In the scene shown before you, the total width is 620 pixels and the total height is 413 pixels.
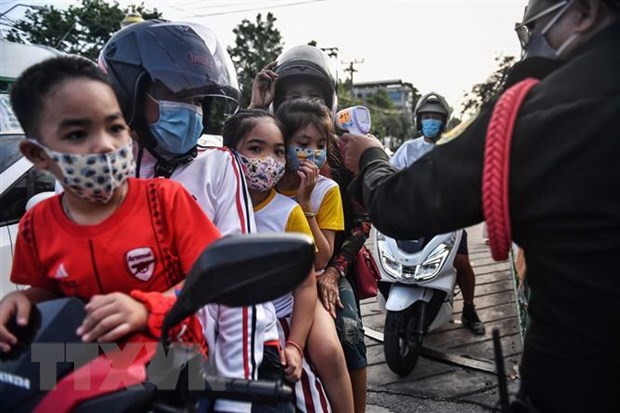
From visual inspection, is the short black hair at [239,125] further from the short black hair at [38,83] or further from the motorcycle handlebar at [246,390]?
the motorcycle handlebar at [246,390]

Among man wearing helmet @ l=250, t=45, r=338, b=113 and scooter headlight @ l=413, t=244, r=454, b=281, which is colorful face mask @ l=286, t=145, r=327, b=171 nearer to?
man wearing helmet @ l=250, t=45, r=338, b=113

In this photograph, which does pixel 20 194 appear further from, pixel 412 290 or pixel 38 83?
pixel 412 290

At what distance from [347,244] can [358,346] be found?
0.47 metres

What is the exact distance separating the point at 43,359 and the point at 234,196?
2.40ft

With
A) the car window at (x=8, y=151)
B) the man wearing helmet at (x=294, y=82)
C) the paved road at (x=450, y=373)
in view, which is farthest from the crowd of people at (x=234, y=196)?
the car window at (x=8, y=151)

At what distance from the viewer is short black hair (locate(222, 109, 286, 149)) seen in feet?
6.20

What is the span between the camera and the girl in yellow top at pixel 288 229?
5.66 feet

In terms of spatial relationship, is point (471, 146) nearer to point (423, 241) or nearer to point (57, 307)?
point (57, 307)

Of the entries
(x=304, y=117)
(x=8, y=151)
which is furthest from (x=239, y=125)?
(x=8, y=151)

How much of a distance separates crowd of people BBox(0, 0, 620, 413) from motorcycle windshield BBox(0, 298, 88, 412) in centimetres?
4

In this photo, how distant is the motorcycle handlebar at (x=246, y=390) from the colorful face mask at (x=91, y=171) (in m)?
0.47

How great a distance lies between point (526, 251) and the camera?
3.39ft

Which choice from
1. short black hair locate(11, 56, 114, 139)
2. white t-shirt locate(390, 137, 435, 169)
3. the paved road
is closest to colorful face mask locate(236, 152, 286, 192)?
short black hair locate(11, 56, 114, 139)

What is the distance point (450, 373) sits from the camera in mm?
3539
